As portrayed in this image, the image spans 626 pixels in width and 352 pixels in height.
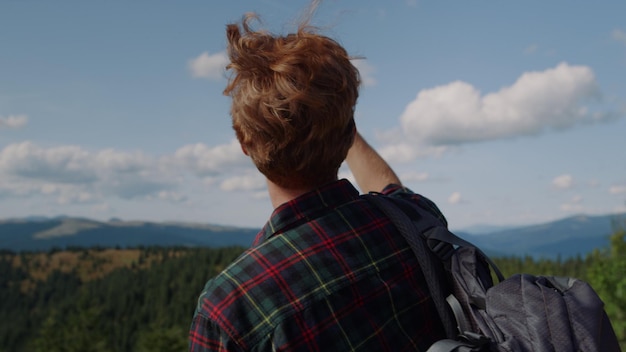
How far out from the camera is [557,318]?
1.91m

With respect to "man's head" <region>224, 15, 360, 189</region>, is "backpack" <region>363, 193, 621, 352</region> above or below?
below

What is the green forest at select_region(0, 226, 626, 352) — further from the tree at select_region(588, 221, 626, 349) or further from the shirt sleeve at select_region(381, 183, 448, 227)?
the shirt sleeve at select_region(381, 183, 448, 227)

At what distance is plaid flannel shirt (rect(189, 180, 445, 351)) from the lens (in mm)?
1841

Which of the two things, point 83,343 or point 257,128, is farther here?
point 83,343

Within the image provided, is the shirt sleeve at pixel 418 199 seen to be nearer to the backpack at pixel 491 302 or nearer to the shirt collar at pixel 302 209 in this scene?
the backpack at pixel 491 302

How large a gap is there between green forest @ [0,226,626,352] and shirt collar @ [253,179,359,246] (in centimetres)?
2477

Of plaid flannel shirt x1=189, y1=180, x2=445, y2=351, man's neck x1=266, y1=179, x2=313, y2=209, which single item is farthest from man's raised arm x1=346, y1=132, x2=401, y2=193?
man's neck x1=266, y1=179, x2=313, y2=209

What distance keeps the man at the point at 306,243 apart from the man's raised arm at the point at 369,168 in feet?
3.26

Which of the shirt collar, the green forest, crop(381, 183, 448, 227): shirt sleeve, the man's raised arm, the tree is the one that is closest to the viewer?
the shirt collar

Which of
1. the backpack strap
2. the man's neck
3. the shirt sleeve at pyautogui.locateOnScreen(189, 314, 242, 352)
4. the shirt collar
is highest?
the man's neck

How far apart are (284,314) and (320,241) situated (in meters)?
0.28

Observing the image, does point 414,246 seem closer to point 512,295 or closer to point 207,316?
point 512,295

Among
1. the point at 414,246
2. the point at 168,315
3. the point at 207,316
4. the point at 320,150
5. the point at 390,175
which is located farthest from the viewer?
the point at 168,315

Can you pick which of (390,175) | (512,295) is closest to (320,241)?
(512,295)
